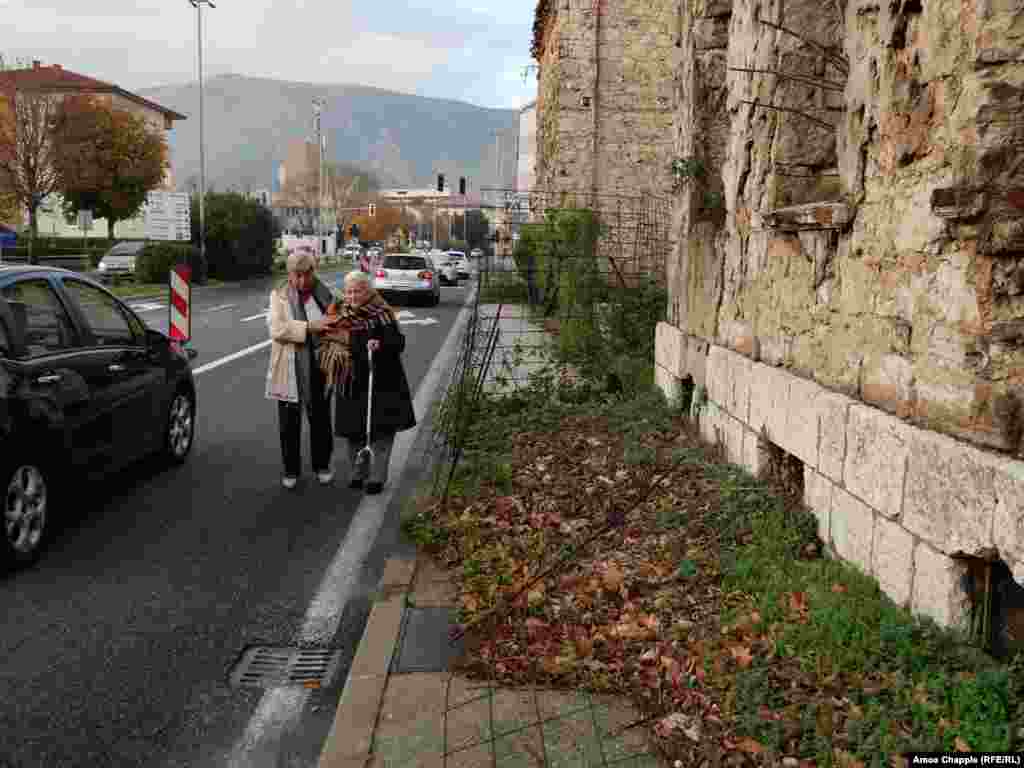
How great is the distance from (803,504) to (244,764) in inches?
125

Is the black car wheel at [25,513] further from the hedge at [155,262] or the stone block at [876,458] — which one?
the hedge at [155,262]

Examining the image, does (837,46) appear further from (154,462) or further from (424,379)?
(424,379)

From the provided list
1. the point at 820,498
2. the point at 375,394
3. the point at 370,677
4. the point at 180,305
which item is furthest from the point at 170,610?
the point at 180,305

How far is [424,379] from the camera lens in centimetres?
1375

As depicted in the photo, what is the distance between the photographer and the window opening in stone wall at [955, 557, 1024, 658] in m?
3.62

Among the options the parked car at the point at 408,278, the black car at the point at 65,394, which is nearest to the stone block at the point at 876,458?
the black car at the point at 65,394

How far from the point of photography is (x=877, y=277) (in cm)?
463

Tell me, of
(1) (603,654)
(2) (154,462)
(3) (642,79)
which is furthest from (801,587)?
(3) (642,79)

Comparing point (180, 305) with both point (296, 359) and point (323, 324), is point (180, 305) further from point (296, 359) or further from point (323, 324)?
point (323, 324)

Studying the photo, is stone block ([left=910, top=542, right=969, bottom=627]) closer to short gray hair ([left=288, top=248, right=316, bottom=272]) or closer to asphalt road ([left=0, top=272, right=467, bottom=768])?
asphalt road ([left=0, top=272, right=467, bottom=768])

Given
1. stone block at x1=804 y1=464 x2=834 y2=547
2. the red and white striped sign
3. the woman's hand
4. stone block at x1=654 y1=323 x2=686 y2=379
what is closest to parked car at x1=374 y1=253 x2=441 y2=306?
the red and white striped sign

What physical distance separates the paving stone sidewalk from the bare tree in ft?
126

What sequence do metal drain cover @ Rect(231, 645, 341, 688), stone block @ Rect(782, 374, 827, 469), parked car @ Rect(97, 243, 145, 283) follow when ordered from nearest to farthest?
metal drain cover @ Rect(231, 645, 341, 688), stone block @ Rect(782, 374, 827, 469), parked car @ Rect(97, 243, 145, 283)

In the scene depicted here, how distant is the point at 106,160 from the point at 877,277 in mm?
46891
